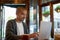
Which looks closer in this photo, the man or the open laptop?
the open laptop

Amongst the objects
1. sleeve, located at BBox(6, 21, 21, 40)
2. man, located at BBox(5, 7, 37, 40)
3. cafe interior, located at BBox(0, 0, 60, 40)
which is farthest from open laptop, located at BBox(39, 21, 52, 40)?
cafe interior, located at BBox(0, 0, 60, 40)

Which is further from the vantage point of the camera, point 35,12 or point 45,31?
point 35,12

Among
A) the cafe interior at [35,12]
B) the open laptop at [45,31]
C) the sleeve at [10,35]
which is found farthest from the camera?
the cafe interior at [35,12]

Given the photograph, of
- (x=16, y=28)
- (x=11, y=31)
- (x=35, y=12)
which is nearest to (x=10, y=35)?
(x=11, y=31)

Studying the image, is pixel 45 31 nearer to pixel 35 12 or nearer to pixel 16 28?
pixel 16 28

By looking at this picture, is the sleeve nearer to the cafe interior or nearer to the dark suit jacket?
the dark suit jacket

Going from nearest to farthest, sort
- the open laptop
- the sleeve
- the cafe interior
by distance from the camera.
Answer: the open laptop, the sleeve, the cafe interior

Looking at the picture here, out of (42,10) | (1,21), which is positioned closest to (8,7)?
(1,21)

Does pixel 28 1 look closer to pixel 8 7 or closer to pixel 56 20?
pixel 8 7

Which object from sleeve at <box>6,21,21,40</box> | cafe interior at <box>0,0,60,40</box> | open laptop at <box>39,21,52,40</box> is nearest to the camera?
open laptop at <box>39,21,52,40</box>

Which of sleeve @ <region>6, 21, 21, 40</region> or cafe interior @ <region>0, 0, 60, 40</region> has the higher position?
cafe interior @ <region>0, 0, 60, 40</region>

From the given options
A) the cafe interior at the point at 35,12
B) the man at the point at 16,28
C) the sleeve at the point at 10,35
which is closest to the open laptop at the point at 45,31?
the man at the point at 16,28

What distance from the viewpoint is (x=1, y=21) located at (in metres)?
5.53

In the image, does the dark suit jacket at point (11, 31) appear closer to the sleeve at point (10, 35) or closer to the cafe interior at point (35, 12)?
the sleeve at point (10, 35)
